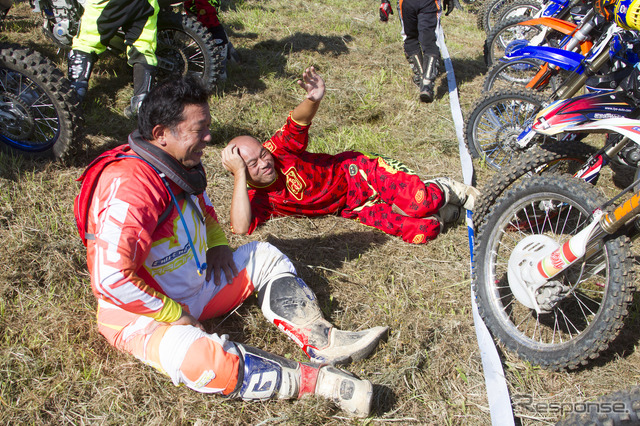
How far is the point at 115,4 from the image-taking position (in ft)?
13.1

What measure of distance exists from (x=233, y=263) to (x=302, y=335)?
1.72 feet

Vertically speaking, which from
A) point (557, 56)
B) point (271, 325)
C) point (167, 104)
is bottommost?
point (271, 325)

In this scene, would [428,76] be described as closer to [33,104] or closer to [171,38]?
[171,38]

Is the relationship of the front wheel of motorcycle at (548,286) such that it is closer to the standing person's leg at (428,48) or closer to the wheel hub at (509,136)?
the wheel hub at (509,136)

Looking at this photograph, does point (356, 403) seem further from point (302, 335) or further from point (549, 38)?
point (549, 38)

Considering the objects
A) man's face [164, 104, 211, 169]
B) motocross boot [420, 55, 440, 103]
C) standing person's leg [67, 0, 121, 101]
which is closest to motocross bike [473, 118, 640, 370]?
man's face [164, 104, 211, 169]

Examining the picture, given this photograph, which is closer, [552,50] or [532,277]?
[532,277]

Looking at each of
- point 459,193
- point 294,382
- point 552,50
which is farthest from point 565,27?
point 294,382

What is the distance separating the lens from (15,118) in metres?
3.53

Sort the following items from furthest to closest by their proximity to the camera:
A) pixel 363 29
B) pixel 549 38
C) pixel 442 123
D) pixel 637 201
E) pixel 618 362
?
pixel 363 29, pixel 549 38, pixel 442 123, pixel 618 362, pixel 637 201

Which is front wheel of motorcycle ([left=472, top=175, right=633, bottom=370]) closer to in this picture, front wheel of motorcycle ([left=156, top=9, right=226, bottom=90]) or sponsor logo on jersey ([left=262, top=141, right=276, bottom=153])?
sponsor logo on jersey ([left=262, top=141, right=276, bottom=153])

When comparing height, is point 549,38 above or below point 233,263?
above

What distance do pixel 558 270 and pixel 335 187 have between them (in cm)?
162

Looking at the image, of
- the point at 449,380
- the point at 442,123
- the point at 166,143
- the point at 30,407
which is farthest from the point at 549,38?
the point at 30,407
